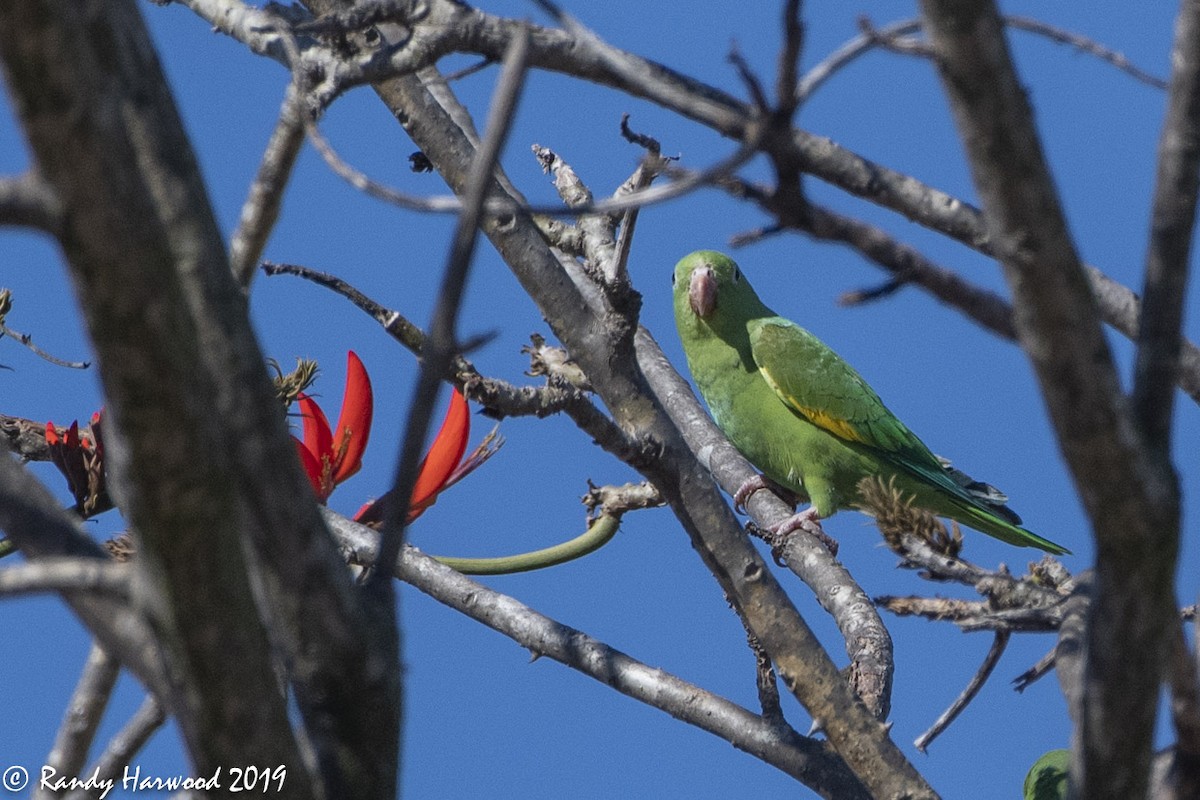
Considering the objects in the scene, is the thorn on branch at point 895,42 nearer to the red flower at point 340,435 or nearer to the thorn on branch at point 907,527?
the thorn on branch at point 907,527

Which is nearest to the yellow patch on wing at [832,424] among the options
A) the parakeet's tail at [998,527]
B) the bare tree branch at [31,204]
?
the parakeet's tail at [998,527]

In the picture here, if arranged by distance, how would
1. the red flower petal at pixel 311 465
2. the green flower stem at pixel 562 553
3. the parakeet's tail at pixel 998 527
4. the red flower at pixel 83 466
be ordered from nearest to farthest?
the red flower at pixel 83 466
the red flower petal at pixel 311 465
the green flower stem at pixel 562 553
the parakeet's tail at pixel 998 527

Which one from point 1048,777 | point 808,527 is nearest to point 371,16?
point 1048,777

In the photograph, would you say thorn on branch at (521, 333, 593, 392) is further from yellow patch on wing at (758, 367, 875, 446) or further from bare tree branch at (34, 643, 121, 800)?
yellow patch on wing at (758, 367, 875, 446)

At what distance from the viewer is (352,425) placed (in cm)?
298

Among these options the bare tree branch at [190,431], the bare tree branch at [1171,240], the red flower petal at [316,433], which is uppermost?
the red flower petal at [316,433]

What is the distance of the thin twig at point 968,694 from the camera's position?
7.60 ft

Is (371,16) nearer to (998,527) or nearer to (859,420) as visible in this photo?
(859,420)

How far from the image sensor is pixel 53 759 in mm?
2096

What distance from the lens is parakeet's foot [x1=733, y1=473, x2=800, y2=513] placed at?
5.10 meters

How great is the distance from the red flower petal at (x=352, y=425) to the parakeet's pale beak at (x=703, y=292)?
114 inches

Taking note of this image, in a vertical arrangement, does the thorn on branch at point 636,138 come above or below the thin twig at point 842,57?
above

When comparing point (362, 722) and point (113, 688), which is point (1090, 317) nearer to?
point (362, 722)

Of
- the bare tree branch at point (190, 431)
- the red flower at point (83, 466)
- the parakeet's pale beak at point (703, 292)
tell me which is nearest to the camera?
the bare tree branch at point (190, 431)
